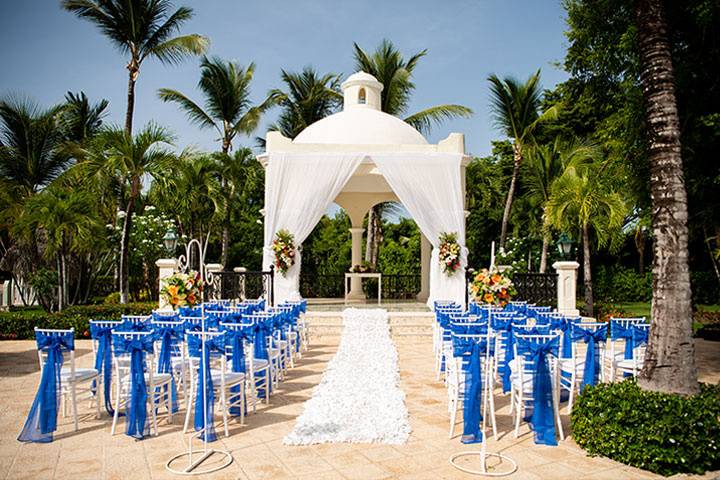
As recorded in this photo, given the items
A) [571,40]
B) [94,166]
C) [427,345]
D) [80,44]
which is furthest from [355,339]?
[80,44]

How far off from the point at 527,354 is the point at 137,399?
3.83 metres

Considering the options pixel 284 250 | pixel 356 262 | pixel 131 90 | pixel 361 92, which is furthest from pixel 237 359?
pixel 131 90

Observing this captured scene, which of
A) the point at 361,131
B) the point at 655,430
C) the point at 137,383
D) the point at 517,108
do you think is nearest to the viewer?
the point at 655,430

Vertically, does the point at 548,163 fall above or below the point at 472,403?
above

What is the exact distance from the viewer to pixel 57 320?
1209cm

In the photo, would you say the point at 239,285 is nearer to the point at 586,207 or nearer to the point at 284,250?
the point at 284,250

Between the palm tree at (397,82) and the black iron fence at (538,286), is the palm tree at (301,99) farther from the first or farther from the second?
the black iron fence at (538,286)

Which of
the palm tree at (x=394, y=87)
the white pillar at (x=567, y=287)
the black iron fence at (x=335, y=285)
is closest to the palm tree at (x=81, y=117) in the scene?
the black iron fence at (x=335, y=285)

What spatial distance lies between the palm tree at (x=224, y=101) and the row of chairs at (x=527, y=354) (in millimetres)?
13930

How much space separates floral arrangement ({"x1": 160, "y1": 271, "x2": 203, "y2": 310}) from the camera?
513 centimetres

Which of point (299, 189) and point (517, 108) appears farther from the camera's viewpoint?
point (517, 108)

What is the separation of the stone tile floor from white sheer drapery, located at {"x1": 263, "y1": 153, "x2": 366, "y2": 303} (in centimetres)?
656

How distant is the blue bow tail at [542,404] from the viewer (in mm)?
5082

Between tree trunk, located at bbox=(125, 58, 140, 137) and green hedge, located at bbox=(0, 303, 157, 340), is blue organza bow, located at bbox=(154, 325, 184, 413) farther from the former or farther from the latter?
tree trunk, located at bbox=(125, 58, 140, 137)
